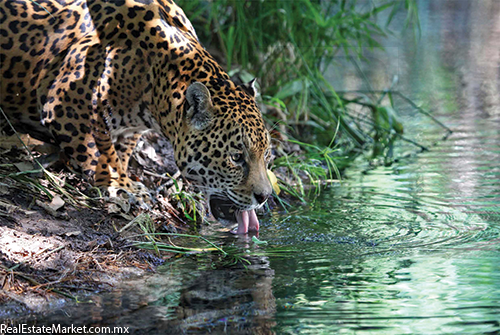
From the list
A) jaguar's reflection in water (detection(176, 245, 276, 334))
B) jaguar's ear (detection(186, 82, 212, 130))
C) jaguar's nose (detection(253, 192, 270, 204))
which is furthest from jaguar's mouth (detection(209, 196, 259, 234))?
jaguar's reflection in water (detection(176, 245, 276, 334))

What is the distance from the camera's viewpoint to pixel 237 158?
4.88 metres

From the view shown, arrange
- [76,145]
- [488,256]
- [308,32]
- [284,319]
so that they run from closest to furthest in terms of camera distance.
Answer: [284,319] → [488,256] → [76,145] → [308,32]

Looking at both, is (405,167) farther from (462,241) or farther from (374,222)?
(462,241)

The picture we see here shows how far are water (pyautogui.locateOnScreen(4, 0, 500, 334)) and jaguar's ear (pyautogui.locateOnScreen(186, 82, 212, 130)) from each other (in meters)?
0.83

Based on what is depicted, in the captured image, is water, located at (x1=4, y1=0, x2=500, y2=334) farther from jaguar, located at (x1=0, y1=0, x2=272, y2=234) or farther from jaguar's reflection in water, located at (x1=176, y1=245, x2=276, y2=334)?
jaguar, located at (x1=0, y1=0, x2=272, y2=234)

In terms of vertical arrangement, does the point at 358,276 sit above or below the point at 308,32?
below

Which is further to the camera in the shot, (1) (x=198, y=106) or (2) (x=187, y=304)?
(1) (x=198, y=106)

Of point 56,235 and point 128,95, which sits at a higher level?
point 128,95

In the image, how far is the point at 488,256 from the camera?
4582 mm

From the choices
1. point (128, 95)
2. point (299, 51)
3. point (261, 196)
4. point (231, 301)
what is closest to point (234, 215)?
point (261, 196)

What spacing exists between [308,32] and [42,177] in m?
3.89

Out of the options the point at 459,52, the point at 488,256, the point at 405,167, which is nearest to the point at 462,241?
the point at 488,256

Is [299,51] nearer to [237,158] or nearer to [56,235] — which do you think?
[237,158]

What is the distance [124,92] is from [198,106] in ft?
2.24
